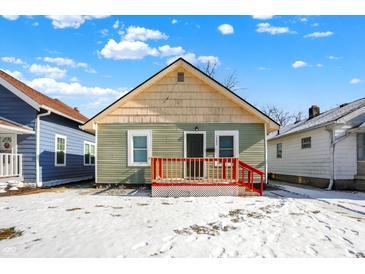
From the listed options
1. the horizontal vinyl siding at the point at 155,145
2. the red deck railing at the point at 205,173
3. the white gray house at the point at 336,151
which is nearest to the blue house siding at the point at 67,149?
the horizontal vinyl siding at the point at 155,145

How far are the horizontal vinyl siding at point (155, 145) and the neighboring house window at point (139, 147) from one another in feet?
0.54

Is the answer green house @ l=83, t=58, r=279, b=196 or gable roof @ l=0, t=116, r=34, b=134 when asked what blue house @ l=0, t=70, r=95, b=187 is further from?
green house @ l=83, t=58, r=279, b=196

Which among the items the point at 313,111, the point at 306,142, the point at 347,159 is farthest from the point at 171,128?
the point at 313,111

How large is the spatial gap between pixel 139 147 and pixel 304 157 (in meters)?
8.95

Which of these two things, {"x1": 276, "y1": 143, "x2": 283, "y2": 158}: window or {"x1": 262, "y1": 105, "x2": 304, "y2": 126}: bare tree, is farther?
{"x1": 262, "y1": 105, "x2": 304, "y2": 126}: bare tree

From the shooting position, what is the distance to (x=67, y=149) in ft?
51.7

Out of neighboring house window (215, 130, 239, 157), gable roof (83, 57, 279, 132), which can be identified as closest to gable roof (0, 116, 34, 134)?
gable roof (83, 57, 279, 132)

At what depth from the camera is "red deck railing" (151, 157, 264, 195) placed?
35.2 feet

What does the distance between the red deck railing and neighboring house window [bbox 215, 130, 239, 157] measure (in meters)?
0.49

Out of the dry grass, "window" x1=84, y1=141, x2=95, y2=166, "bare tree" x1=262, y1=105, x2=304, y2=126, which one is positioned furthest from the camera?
"bare tree" x1=262, y1=105, x2=304, y2=126

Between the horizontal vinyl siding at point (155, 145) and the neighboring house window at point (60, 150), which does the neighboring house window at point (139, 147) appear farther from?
the neighboring house window at point (60, 150)
